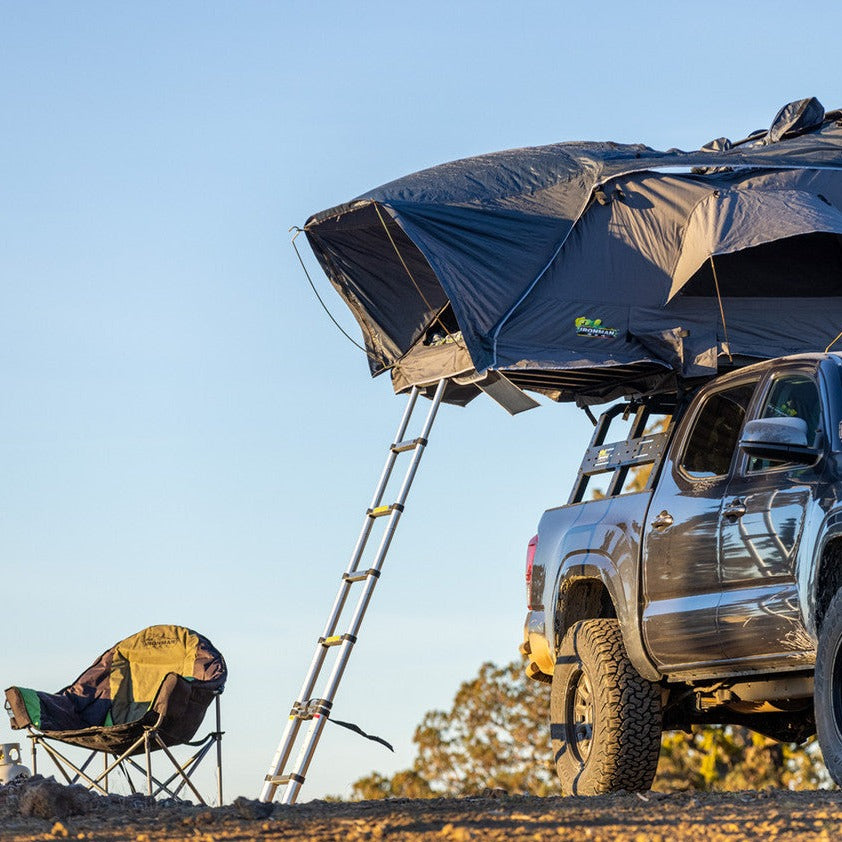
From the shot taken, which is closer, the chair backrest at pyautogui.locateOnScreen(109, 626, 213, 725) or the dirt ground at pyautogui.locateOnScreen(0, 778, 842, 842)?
the dirt ground at pyautogui.locateOnScreen(0, 778, 842, 842)

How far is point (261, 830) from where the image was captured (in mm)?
5320

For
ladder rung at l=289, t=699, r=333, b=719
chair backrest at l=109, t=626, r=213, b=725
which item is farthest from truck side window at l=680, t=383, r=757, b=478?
chair backrest at l=109, t=626, r=213, b=725

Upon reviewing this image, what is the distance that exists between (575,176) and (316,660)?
3.21 metres

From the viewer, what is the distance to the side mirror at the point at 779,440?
6.60m

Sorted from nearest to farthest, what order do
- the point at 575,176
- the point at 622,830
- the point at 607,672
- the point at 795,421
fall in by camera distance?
the point at 622,830
the point at 795,421
the point at 607,672
the point at 575,176

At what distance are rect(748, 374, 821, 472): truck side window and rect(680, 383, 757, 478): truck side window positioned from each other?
0.41 m

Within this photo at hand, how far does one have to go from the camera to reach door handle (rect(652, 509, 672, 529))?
7730 mm

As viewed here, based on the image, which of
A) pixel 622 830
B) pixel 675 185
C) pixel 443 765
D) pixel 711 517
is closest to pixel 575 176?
pixel 675 185

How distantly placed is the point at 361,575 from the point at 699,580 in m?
1.88

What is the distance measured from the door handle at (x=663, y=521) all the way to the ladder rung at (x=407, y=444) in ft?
4.54

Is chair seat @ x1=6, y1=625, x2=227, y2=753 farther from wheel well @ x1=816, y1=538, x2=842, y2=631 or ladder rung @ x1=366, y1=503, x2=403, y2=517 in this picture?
wheel well @ x1=816, y1=538, x2=842, y2=631

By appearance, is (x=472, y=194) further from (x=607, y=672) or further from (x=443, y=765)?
(x=443, y=765)

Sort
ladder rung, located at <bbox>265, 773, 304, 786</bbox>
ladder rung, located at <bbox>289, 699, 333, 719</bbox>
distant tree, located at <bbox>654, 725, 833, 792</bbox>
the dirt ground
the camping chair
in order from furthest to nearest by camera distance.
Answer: distant tree, located at <bbox>654, 725, 833, 792</bbox>, the camping chair, ladder rung, located at <bbox>289, 699, 333, 719</bbox>, ladder rung, located at <bbox>265, 773, 304, 786</bbox>, the dirt ground

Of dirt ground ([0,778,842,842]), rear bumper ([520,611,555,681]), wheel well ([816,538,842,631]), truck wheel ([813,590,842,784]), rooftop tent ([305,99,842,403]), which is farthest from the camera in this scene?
rear bumper ([520,611,555,681])
